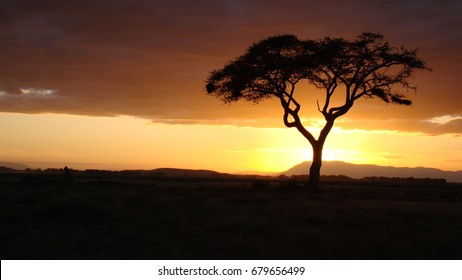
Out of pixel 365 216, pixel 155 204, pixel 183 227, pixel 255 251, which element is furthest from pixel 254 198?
pixel 255 251

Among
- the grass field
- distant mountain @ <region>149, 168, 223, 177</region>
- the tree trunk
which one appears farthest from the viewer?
distant mountain @ <region>149, 168, 223, 177</region>

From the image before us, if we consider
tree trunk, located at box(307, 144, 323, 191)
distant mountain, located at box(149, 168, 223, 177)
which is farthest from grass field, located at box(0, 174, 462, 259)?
distant mountain, located at box(149, 168, 223, 177)

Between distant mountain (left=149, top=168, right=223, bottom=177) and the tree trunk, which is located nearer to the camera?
the tree trunk

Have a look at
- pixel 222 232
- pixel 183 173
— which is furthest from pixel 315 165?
pixel 183 173

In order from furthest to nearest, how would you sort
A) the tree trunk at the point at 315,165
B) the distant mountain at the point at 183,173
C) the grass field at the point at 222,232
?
the distant mountain at the point at 183,173
the tree trunk at the point at 315,165
the grass field at the point at 222,232

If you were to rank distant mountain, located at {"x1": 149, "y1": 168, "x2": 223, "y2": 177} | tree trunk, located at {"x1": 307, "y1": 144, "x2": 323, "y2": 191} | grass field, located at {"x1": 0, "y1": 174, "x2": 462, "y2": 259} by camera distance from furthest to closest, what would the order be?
distant mountain, located at {"x1": 149, "y1": 168, "x2": 223, "y2": 177}, tree trunk, located at {"x1": 307, "y1": 144, "x2": 323, "y2": 191}, grass field, located at {"x1": 0, "y1": 174, "x2": 462, "y2": 259}

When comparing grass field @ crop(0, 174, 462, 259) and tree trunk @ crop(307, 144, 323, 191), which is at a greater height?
tree trunk @ crop(307, 144, 323, 191)

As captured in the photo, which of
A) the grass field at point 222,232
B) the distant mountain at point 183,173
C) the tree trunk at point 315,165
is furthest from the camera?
the distant mountain at point 183,173

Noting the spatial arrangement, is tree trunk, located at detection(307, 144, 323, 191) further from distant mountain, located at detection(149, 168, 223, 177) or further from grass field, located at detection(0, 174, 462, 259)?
distant mountain, located at detection(149, 168, 223, 177)

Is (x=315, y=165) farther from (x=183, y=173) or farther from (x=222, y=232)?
(x=183, y=173)

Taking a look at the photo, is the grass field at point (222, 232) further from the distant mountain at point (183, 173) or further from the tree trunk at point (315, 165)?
the distant mountain at point (183, 173)

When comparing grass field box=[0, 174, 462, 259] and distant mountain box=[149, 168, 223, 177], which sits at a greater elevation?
distant mountain box=[149, 168, 223, 177]

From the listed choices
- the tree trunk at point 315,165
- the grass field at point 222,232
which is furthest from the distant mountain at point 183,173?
the grass field at point 222,232

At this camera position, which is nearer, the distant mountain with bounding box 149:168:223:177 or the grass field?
the grass field
